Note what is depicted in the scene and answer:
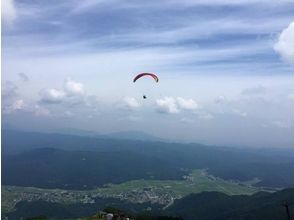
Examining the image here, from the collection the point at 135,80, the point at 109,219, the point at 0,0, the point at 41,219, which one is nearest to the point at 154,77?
the point at 135,80

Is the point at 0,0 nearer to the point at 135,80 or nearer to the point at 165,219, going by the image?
the point at 135,80

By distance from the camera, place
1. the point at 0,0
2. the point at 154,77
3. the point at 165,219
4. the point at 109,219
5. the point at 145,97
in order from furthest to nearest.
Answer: the point at 165,219 < the point at 109,219 < the point at 145,97 < the point at 154,77 < the point at 0,0

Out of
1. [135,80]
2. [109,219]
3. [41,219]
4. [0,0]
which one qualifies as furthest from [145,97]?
[41,219]

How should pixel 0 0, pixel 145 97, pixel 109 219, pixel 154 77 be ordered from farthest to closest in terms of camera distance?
pixel 109 219
pixel 145 97
pixel 154 77
pixel 0 0

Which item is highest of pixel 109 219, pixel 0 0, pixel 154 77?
pixel 154 77

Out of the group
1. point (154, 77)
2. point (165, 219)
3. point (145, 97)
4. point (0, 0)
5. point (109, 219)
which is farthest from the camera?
point (165, 219)

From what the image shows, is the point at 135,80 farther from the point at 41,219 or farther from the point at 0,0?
the point at 41,219

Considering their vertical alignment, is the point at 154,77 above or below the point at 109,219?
above

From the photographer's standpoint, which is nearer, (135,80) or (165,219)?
(135,80)

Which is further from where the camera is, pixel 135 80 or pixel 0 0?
pixel 135 80
